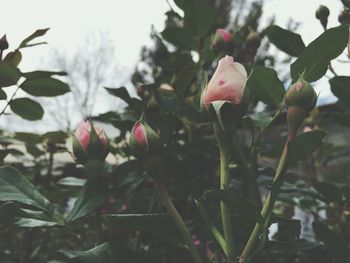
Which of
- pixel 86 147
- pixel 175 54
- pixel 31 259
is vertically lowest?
pixel 31 259

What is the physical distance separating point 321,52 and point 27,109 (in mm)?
509

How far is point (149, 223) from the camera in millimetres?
406

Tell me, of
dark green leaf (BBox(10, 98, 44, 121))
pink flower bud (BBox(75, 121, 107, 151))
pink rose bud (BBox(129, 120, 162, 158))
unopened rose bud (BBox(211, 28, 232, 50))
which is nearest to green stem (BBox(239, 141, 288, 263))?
pink rose bud (BBox(129, 120, 162, 158))

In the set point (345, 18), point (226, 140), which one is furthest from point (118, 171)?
point (345, 18)

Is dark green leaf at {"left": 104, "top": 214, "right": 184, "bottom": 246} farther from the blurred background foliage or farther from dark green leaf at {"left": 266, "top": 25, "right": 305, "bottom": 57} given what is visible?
dark green leaf at {"left": 266, "top": 25, "right": 305, "bottom": 57}

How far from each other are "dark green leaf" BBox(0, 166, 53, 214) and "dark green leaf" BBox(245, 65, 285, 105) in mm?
307

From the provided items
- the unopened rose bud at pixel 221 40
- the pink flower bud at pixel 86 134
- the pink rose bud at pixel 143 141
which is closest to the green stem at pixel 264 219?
the pink rose bud at pixel 143 141

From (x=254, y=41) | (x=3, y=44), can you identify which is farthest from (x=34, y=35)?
(x=254, y=41)

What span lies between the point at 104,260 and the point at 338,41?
351mm

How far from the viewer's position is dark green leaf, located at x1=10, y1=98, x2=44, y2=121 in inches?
28.6

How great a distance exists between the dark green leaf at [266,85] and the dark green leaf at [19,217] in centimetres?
32

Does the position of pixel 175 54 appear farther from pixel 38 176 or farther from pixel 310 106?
pixel 310 106

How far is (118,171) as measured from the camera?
637 mm

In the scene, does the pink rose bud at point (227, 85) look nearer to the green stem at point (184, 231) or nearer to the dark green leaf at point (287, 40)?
the green stem at point (184, 231)
